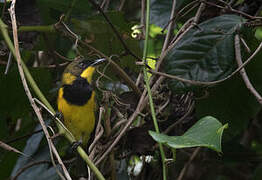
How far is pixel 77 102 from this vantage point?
262 cm

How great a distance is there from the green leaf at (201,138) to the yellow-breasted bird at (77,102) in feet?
3.90

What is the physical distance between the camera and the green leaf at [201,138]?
1.27m

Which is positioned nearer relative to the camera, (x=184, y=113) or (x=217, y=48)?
(x=217, y=48)

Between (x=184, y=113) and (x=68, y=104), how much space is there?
2.37ft

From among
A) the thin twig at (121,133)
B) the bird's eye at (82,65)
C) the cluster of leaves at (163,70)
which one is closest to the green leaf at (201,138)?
the cluster of leaves at (163,70)

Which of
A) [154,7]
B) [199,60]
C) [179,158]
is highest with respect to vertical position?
[154,7]

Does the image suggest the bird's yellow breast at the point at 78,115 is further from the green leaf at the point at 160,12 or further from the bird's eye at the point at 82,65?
the green leaf at the point at 160,12

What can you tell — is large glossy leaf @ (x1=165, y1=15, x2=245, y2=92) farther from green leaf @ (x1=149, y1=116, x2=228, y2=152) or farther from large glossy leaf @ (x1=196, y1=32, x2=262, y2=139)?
green leaf @ (x1=149, y1=116, x2=228, y2=152)

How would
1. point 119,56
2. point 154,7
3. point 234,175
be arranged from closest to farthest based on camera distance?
1. point 119,56
2. point 154,7
3. point 234,175

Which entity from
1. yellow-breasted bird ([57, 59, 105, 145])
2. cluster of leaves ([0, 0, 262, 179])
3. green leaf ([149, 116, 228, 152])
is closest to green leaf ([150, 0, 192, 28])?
cluster of leaves ([0, 0, 262, 179])

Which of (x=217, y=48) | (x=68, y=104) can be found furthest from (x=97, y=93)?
(x=217, y=48)

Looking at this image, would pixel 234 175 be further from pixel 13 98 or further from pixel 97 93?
pixel 13 98

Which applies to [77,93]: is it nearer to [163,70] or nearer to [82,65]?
[82,65]

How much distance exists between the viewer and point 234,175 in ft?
11.4
